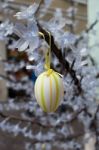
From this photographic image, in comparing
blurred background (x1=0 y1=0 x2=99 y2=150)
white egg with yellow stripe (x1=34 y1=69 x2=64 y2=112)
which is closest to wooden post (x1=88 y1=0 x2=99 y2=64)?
blurred background (x1=0 y1=0 x2=99 y2=150)

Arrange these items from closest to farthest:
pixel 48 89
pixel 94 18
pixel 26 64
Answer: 1. pixel 48 89
2. pixel 94 18
3. pixel 26 64

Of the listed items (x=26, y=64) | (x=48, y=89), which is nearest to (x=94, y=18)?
(x=26, y=64)

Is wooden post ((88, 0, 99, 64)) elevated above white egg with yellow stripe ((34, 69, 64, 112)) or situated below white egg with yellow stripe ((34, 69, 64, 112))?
below

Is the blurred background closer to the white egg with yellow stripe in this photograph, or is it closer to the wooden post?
the wooden post

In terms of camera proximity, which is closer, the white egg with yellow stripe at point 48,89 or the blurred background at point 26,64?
the white egg with yellow stripe at point 48,89

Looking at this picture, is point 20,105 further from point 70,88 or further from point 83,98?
point 70,88

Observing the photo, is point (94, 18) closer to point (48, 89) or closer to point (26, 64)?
point (26, 64)

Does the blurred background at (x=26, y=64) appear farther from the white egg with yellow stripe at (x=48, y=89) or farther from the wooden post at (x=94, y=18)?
the white egg with yellow stripe at (x=48, y=89)

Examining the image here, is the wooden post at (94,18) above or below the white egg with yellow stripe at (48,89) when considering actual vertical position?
below

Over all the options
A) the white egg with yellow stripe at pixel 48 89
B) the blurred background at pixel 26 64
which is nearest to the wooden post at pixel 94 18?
the blurred background at pixel 26 64

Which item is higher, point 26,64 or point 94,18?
point 94,18

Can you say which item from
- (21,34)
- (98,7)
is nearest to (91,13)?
(98,7)
